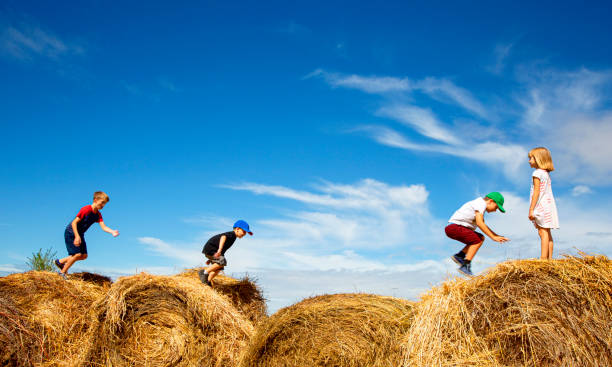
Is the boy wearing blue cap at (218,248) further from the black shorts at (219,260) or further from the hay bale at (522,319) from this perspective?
the hay bale at (522,319)

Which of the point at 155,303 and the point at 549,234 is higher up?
the point at 549,234

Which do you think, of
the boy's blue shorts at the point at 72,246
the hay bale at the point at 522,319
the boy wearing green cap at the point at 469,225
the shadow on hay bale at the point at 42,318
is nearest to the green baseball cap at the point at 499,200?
the boy wearing green cap at the point at 469,225

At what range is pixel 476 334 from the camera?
4.86 metres

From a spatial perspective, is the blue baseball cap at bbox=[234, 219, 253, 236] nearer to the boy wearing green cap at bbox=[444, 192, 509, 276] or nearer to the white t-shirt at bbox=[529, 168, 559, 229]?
the boy wearing green cap at bbox=[444, 192, 509, 276]

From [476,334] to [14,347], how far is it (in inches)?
225

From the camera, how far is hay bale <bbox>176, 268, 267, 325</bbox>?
346 inches

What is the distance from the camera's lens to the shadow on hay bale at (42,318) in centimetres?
630

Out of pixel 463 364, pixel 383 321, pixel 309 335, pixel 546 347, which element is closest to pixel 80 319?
pixel 309 335

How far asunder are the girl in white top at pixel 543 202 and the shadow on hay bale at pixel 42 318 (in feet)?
20.7

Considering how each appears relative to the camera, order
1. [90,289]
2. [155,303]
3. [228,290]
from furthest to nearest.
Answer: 1. [228,290]
2. [90,289]
3. [155,303]

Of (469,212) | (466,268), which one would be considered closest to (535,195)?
(469,212)

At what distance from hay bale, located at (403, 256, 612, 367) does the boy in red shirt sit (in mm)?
6168

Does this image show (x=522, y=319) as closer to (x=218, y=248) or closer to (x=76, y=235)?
(x=218, y=248)

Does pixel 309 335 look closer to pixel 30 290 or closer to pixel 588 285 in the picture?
pixel 588 285
